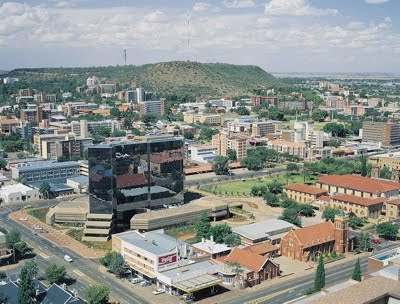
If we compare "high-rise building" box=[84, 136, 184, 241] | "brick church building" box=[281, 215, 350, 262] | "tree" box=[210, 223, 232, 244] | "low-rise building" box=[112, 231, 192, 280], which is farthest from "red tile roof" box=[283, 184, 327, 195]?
"low-rise building" box=[112, 231, 192, 280]

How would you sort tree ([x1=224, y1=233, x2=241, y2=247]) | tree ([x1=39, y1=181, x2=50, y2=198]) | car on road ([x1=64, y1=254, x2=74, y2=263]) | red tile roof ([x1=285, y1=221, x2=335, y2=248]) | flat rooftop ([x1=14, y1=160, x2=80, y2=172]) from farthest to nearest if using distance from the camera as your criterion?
flat rooftop ([x1=14, y1=160, x2=80, y2=172])
tree ([x1=39, y1=181, x2=50, y2=198])
tree ([x1=224, y1=233, x2=241, y2=247])
red tile roof ([x1=285, y1=221, x2=335, y2=248])
car on road ([x1=64, y1=254, x2=74, y2=263])

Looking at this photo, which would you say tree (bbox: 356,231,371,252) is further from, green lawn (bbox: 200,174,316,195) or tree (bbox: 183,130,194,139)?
tree (bbox: 183,130,194,139)

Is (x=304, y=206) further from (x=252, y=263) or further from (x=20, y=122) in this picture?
(x=20, y=122)

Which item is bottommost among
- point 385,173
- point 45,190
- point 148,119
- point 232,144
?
point 385,173

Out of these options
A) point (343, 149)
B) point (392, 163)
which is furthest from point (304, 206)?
point (343, 149)

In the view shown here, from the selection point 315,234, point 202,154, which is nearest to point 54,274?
point 315,234

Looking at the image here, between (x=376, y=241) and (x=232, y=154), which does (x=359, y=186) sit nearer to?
Answer: (x=376, y=241)

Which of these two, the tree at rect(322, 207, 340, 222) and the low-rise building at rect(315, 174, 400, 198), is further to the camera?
the low-rise building at rect(315, 174, 400, 198)
